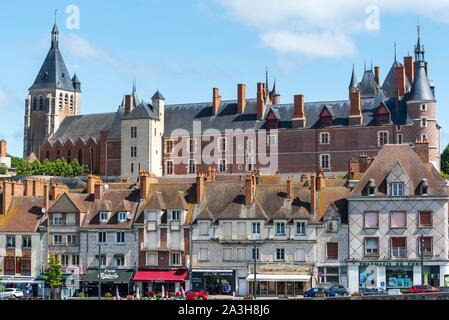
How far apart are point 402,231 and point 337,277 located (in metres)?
4.60

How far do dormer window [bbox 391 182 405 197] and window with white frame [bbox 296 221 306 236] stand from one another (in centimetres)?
540

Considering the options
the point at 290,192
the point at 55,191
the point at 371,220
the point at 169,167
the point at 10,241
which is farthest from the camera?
the point at 169,167

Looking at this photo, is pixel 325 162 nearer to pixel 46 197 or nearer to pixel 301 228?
pixel 46 197

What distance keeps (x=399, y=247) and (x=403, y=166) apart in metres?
4.75

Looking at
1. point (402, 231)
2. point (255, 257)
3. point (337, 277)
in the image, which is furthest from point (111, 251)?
point (402, 231)

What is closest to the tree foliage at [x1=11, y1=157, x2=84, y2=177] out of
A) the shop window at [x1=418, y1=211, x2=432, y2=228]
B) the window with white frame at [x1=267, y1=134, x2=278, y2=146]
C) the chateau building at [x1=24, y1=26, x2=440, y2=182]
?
the chateau building at [x1=24, y1=26, x2=440, y2=182]

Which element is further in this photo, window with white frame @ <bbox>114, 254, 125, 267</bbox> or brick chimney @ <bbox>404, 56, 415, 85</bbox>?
brick chimney @ <bbox>404, 56, 415, 85</bbox>

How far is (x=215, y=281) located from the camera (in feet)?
177

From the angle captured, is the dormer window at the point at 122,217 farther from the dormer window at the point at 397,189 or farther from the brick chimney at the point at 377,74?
the brick chimney at the point at 377,74

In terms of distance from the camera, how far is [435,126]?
4026 inches

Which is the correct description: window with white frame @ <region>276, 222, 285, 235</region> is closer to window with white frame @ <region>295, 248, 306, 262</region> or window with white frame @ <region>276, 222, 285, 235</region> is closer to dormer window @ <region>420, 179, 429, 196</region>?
window with white frame @ <region>295, 248, 306, 262</region>

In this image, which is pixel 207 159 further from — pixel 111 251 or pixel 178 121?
pixel 111 251

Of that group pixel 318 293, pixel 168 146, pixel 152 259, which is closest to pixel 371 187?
pixel 318 293

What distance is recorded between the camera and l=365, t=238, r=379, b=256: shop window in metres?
52.1
